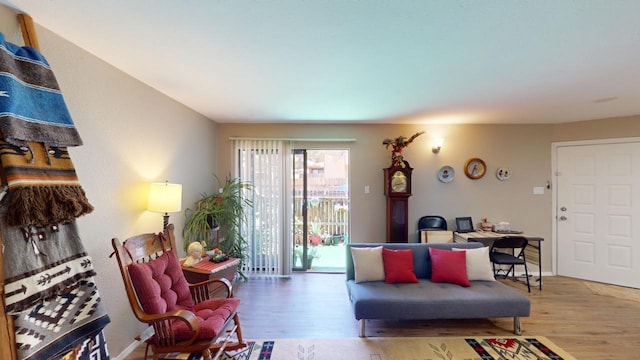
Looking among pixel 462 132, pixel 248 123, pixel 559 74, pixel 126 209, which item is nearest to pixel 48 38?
pixel 126 209

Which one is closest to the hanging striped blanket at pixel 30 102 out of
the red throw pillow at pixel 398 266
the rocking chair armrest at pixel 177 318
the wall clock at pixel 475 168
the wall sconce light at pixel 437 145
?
the rocking chair armrest at pixel 177 318

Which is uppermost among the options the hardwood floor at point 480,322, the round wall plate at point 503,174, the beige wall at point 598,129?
the beige wall at point 598,129

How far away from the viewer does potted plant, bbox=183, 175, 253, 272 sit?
303cm

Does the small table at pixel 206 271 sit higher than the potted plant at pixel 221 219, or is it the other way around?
the potted plant at pixel 221 219

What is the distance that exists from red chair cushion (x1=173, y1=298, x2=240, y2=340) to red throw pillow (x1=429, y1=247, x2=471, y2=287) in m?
2.09

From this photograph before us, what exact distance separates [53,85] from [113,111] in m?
0.60

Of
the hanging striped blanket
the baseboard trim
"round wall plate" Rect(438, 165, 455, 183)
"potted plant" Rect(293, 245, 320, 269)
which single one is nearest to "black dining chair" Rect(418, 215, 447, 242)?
"round wall plate" Rect(438, 165, 455, 183)

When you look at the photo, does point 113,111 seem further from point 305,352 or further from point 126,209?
point 305,352

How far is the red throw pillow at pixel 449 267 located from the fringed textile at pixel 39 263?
2981 mm

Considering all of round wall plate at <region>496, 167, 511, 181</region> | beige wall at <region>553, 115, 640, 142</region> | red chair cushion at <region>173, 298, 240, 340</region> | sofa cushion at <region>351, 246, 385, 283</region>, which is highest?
beige wall at <region>553, 115, 640, 142</region>

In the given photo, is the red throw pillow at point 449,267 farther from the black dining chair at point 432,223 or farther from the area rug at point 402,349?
the black dining chair at point 432,223

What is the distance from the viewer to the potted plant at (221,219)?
9.95 ft

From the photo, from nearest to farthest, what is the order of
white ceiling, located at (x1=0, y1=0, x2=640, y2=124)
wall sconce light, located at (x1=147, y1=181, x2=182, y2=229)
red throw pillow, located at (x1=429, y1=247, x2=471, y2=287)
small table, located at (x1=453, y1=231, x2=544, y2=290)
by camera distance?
white ceiling, located at (x1=0, y1=0, x2=640, y2=124)
wall sconce light, located at (x1=147, y1=181, x2=182, y2=229)
red throw pillow, located at (x1=429, y1=247, x2=471, y2=287)
small table, located at (x1=453, y1=231, x2=544, y2=290)

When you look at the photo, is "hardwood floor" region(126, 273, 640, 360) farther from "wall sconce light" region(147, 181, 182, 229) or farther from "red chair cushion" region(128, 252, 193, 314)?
"wall sconce light" region(147, 181, 182, 229)
